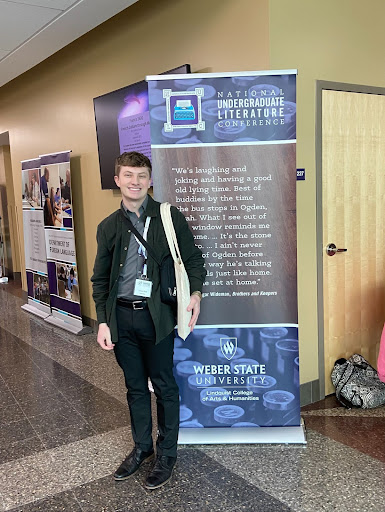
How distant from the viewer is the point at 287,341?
2.78 metres

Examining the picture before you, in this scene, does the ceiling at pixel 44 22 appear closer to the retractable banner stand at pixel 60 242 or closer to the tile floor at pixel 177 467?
the retractable banner stand at pixel 60 242

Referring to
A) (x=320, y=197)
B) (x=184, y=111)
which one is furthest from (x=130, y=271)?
(x=320, y=197)

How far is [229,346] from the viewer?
281 centimetres

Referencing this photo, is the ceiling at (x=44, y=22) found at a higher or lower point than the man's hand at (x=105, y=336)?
higher

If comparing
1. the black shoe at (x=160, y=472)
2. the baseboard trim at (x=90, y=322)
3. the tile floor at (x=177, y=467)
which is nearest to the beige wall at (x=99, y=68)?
the baseboard trim at (x=90, y=322)

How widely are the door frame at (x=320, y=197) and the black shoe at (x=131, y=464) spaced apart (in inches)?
60.2

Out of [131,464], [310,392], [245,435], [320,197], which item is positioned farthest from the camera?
[310,392]

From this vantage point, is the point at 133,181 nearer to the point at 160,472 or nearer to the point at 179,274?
the point at 179,274

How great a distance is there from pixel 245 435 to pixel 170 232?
1.34 m

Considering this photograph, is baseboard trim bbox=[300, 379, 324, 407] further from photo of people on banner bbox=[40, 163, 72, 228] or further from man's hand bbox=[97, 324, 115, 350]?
photo of people on banner bbox=[40, 163, 72, 228]

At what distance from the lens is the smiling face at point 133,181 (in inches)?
94.1

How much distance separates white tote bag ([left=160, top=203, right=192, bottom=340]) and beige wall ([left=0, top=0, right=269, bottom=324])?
131cm

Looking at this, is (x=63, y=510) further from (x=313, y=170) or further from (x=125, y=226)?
(x=313, y=170)

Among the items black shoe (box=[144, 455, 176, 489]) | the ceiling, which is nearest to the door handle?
black shoe (box=[144, 455, 176, 489])
